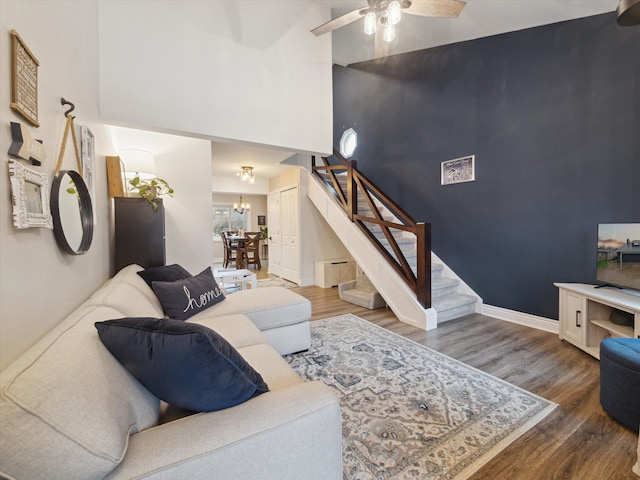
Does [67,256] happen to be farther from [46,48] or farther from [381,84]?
[381,84]

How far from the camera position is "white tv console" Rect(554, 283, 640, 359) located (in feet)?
6.98

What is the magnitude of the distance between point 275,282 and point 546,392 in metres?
4.52

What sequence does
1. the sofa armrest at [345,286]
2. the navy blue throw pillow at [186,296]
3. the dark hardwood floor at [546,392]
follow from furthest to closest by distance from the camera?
the sofa armrest at [345,286] → the navy blue throw pillow at [186,296] → the dark hardwood floor at [546,392]

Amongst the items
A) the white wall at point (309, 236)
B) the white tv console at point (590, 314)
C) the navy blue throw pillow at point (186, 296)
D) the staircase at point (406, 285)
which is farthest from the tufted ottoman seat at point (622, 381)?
the white wall at point (309, 236)

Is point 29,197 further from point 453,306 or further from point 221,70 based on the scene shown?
point 453,306

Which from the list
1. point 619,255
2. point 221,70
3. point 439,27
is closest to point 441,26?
point 439,27

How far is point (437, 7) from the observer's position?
85.4 inches

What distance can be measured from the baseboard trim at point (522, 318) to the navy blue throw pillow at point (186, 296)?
3215mm

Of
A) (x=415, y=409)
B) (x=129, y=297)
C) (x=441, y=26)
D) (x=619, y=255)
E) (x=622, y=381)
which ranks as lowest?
(x=415, y=409)

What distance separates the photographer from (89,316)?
1145 mm

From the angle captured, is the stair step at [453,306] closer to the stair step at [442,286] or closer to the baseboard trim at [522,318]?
the stair step at [442,286]

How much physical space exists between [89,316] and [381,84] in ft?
17.5

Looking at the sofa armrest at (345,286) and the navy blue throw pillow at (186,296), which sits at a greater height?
the navy blue throw pillow at (186,296)

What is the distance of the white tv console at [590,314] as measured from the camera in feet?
6.98
